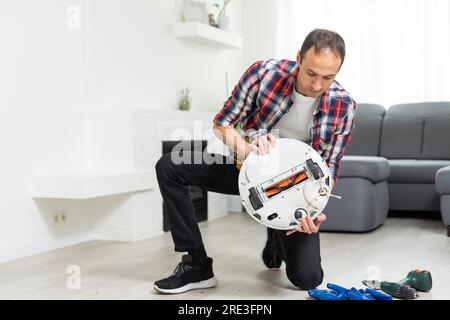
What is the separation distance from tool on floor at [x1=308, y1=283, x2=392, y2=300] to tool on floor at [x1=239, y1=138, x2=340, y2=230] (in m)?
0.27

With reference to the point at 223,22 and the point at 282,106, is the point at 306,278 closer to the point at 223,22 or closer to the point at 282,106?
the point at 282,106

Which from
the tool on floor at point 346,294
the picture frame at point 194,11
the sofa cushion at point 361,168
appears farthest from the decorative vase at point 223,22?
the tool on floor at point 346,294

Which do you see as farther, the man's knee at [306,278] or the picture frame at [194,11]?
the picture frame at [194,11]

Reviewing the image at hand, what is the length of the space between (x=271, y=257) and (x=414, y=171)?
2.00 metres

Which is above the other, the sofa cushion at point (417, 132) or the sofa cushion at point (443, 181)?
the sofa cushion at point (417, 132)

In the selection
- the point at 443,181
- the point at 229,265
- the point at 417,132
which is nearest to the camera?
the point at 229,265

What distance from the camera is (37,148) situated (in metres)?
3.16

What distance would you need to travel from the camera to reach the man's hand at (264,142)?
2.05 meters

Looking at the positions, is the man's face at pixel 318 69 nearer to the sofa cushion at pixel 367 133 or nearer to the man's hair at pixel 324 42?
the man's hair at pixel 324 42

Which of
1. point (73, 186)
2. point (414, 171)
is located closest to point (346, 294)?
point (73, 186)

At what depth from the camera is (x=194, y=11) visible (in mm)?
4496

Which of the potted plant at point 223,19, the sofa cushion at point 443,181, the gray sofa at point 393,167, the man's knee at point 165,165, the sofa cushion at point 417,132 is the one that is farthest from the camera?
the potted plant at point 223,19

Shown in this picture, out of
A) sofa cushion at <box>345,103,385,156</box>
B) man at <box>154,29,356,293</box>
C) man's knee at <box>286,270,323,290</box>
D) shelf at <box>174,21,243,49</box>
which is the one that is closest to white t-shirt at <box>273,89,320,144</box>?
man at <box>154,29,356,293</box>

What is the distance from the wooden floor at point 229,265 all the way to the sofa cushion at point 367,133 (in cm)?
107
